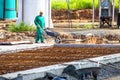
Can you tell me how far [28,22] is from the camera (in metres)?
27.5

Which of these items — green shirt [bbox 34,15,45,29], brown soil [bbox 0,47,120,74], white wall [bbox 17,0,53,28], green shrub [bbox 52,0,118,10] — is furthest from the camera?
green shrub [bbox 52,0,118,10]

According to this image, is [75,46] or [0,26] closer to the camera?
[75,46]

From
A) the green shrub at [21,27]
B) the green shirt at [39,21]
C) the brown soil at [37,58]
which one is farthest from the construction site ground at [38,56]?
the green shrub at [21,27]

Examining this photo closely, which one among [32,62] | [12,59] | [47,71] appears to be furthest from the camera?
[12,59]

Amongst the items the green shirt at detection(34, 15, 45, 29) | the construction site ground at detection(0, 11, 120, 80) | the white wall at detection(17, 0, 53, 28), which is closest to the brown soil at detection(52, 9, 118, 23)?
the white wall at detection(17, 0, 53, 28)

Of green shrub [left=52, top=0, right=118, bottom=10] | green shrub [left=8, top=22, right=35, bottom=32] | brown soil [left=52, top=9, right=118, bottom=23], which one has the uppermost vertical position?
green shrub [left=52, top=0, right=118, bottom=10]

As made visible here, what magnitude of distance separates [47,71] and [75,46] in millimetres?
6086

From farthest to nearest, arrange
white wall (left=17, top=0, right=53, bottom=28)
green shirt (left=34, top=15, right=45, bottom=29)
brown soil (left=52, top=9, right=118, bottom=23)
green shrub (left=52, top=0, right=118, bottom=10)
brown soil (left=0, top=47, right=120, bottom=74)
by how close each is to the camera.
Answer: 1. green shrub (left=52, top=0, right=118, bottom=10)
2. brown soil (left=52, top=9, right=118, bottom=23)
3. white wall (left=17, top=0, right=53, bottom=28)
4. green shirt (left=34, top=15, right=45, bottom=29)
5. brown soil (left=0, top=47, right=120, bottom=74)

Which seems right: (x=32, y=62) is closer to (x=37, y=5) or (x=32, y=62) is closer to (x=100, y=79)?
(x=100, y=79)

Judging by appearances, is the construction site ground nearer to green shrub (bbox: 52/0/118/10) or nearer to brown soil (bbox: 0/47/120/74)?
brown soil (bbox: 0/47/120/74)

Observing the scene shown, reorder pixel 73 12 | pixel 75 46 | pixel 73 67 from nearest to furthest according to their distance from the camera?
pixel 73 67, pixel 75 46, pixel 73 12

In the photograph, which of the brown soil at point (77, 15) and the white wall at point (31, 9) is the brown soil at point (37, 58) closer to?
the white wall at point (31, 9)

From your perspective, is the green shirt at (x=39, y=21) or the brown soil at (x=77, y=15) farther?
the brown soil at (x=77, y=15)

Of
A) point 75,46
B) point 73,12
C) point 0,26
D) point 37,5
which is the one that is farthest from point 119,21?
point 73,12
